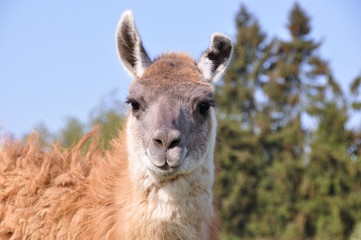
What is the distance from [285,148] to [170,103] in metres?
31.9

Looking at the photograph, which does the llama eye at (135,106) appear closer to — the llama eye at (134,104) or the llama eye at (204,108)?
the llama eye at (134,104)

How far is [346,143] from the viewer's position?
31031 mm

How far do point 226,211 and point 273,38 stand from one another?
54.1ft

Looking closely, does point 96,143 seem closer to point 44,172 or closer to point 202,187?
point 44,172

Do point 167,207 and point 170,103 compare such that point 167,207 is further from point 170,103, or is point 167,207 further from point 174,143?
point 170,103

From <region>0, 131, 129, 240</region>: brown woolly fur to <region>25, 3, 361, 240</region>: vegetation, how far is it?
23992 millimetres

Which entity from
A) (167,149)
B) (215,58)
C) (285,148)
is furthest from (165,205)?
(285,148)

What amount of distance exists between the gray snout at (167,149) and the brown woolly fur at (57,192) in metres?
0.76

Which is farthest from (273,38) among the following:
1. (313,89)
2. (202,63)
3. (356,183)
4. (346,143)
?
(202,63)

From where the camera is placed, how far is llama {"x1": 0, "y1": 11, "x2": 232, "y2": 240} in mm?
4500

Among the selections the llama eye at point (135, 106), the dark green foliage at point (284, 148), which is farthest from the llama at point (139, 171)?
the dark green foliage at point (284, 148)

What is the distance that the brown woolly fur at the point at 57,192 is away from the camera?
4891 mm

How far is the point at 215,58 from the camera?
5676mm

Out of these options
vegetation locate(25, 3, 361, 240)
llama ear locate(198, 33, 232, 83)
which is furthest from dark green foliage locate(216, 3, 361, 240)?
llama ear locate(198, 33, 232, 83)
